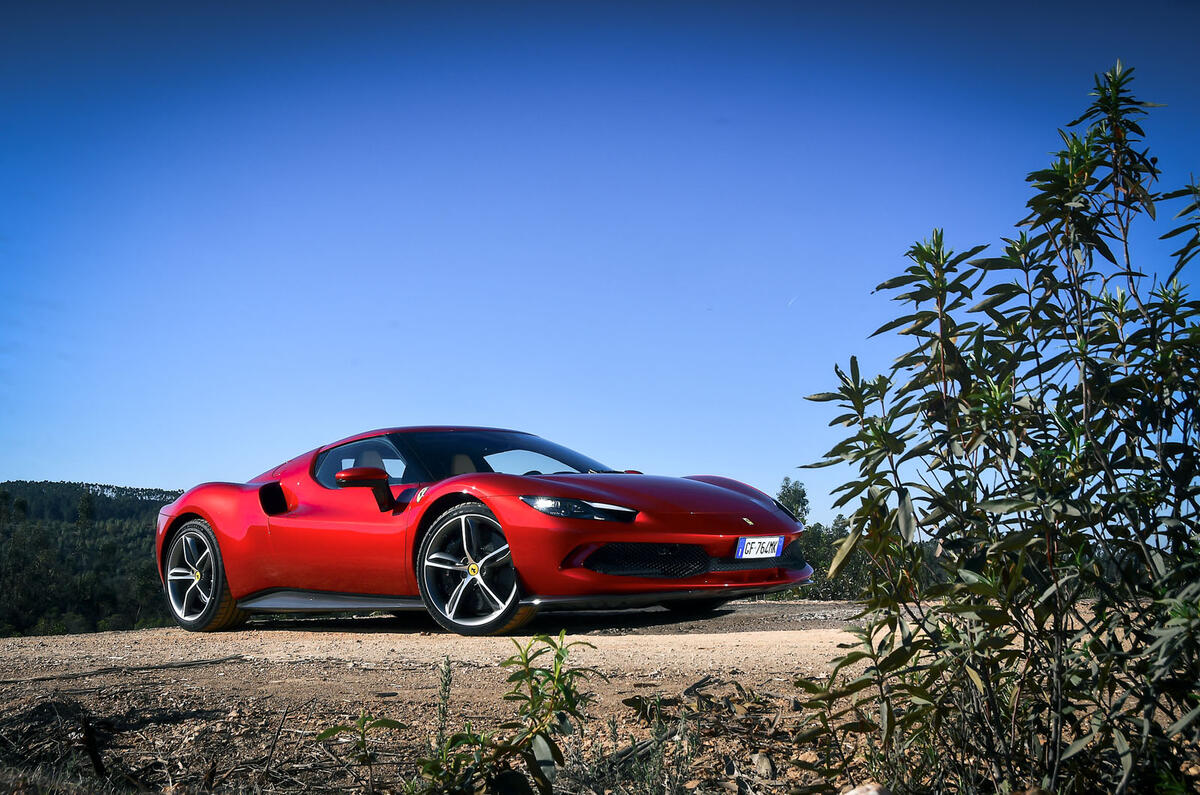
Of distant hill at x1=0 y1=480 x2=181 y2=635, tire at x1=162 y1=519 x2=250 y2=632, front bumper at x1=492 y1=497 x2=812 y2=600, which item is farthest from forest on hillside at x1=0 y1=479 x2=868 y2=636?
front bumper at x1=492 y1=497 x2=812 y2=600

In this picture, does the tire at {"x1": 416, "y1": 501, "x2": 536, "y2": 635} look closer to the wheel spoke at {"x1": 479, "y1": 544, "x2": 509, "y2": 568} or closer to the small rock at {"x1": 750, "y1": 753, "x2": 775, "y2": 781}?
the wheel spoke at {"x1": 479, "y1": 544, "x2": 509, "y2": 568}

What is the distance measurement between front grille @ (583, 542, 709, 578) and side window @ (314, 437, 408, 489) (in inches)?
69.2

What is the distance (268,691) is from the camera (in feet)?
9.36

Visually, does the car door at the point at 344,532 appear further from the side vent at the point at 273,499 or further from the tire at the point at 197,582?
the tire at the point at 197,582

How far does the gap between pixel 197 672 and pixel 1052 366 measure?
3.23 metres

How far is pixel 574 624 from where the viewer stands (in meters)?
5.40

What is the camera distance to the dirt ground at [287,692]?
211cm

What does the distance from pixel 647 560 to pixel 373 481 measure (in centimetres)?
186

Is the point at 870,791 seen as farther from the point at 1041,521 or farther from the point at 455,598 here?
the point at 455,598

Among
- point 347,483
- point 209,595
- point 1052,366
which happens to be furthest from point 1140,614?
point 209,595

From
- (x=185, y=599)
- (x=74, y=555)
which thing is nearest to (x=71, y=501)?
(x=74, y=555)

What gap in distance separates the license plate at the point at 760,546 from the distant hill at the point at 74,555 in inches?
1021

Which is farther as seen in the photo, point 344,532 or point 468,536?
Answer: point 344,532

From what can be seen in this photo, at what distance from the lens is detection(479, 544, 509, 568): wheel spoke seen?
15.9ft
